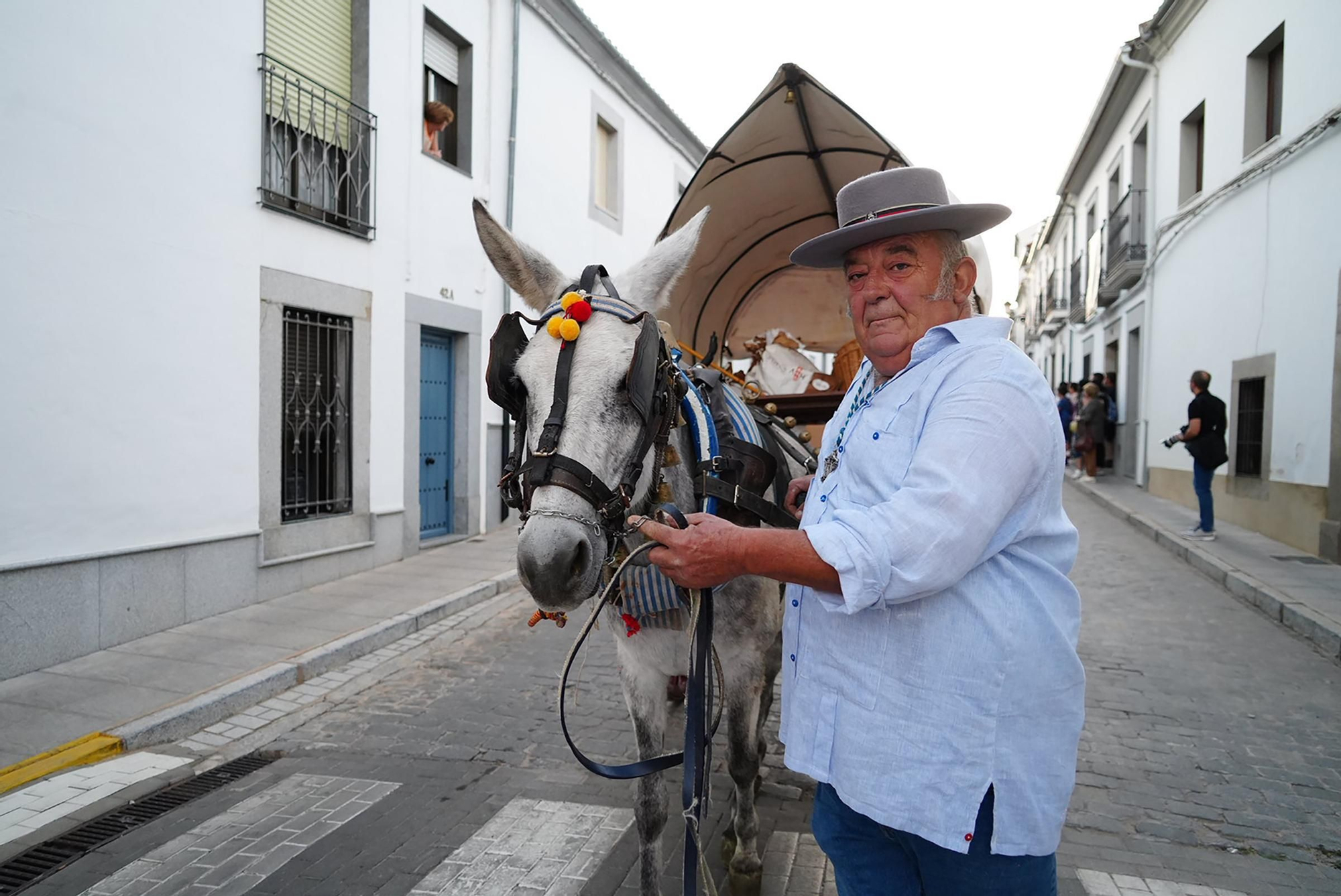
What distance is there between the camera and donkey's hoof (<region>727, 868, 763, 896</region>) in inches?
114

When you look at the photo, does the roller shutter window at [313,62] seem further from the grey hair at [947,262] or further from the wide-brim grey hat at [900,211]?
the grey hair at [947,262]

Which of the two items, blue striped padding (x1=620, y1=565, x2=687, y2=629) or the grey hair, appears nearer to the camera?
the grey hair

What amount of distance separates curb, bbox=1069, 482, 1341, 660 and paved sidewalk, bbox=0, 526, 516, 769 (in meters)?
6.73

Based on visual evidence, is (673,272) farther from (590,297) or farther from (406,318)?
(406,318)

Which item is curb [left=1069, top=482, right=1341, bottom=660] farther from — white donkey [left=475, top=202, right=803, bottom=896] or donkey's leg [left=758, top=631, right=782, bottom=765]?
white donkey [left=475, top=202, right=803, bottom=896]

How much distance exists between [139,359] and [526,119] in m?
6.91

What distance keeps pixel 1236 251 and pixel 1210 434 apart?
9.67ft

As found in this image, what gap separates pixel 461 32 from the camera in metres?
9.66

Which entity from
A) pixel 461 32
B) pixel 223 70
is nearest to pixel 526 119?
pixel 461 32

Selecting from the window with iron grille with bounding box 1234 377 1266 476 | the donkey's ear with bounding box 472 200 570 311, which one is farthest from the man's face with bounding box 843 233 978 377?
the window with iron grille with bounding box 1234 377 1266 476

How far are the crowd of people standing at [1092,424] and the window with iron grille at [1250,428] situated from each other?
17.2 ft

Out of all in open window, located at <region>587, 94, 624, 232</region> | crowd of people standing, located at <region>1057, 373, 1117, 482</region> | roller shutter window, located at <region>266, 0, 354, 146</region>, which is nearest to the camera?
roller shutter window, located at <region>266, 0, 354, 146</region>

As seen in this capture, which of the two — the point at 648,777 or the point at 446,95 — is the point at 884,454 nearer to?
the point at 648,777

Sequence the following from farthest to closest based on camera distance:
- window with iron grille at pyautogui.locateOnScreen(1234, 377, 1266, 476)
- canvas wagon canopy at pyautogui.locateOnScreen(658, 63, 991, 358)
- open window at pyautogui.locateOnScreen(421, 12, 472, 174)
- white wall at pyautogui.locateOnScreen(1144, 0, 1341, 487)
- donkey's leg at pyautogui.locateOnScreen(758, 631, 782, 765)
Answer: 1. window with iron grille at pyautogui.locateOnScreen(1234, 377, 1266, 476)
2. open window at pyautogui.locateOnScreen(421, 12, 472, 174)
3. white wall at pyautogui.locateOnScreen(1144, 0, 1341, 487)
4. canvas wagon canopy at pyautogui.locateOnScreen(658, 63, 991, 358)
5. donkey's leg at pyautogui.locateOnScreen(758, 631, 782, 765)
